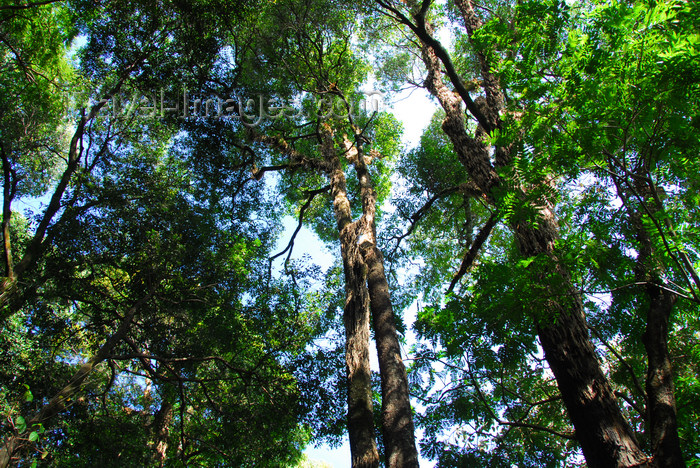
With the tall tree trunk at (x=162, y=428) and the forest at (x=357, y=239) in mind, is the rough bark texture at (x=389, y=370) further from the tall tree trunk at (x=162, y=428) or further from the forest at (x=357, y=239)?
the tall tree trunk at (x=162, y=428)

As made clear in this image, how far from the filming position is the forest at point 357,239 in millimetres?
3051

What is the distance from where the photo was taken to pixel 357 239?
6340mm

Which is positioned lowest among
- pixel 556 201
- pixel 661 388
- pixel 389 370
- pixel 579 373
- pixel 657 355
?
pixel 661 388

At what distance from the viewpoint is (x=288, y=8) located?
340 inches

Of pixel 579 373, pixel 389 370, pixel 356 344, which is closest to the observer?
pixel 579 373

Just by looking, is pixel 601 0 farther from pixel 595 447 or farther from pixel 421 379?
pixel 421 379

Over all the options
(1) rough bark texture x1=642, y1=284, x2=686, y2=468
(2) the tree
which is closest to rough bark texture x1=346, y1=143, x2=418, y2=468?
(2) the tree

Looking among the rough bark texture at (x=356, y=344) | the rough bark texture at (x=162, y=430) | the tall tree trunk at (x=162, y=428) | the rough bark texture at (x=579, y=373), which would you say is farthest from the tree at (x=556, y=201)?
the rough bark texture at (x=162, y=430)

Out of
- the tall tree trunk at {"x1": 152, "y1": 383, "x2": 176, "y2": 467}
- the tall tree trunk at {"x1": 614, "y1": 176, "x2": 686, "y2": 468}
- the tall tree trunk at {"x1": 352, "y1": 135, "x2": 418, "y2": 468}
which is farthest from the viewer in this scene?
the tall tree trunk at {"x1": 152, "y1": 383, "x2": 176, "y2": 467}

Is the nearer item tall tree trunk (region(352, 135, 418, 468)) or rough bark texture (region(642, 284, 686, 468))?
rough bark texture (region(642, 284, 686, 468))

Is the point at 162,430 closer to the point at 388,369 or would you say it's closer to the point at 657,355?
the point at 388,369

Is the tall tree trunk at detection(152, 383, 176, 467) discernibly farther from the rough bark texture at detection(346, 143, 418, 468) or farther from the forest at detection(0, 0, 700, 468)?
the rough bark texture at detection(346, 143, 418, 468)

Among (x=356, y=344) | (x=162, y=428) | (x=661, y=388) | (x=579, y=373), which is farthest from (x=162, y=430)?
(x=661, y=388)

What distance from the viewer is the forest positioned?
3051 millimetres
